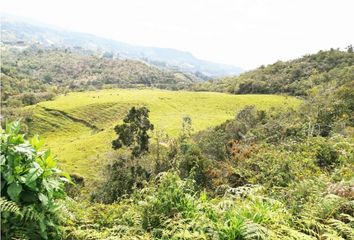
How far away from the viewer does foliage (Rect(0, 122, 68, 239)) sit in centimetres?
454

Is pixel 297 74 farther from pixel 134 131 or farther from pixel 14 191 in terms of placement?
pixel 14 191

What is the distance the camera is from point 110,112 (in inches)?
4171

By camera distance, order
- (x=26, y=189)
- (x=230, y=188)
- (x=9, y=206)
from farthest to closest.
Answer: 1. (x=230, y=188)
2. (x=26, y=189)
3. (x=9, y=206)

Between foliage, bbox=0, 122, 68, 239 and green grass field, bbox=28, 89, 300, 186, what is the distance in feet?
238

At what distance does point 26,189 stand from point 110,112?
10226 cm

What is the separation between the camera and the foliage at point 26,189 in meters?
4.54

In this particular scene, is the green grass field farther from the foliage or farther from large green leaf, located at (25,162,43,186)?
large green leaf, located at (25,162,43,186)

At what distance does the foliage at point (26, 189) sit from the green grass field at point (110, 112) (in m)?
72.6

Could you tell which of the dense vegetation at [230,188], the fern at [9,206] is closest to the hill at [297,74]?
the dense vegetation at [230,188]

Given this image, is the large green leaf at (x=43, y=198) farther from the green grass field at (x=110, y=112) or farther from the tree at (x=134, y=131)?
the green grass field at (x=110, y=112)

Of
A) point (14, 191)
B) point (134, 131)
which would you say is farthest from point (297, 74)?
point (14, 191)

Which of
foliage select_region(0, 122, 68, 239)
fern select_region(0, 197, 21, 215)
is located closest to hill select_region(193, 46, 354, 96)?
foliage select_region(0, 122, 68, 239)

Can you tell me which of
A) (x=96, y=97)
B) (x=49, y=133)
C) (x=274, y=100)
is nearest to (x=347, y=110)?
(x=274, y=100)

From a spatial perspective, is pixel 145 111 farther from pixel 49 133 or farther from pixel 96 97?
pixel 96 97
